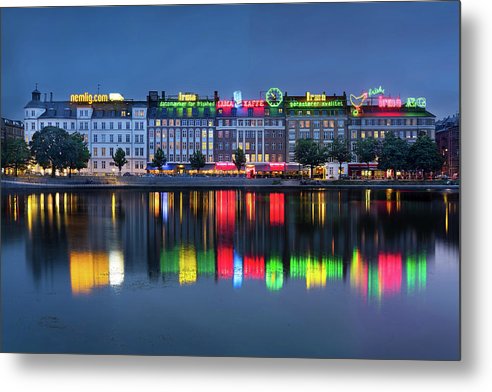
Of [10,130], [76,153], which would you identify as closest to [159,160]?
[76,153]

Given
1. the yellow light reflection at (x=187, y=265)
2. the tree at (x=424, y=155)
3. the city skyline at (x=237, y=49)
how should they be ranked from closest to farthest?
1. the city skyline at (x=237, y=49)
2. the yellow light reflection at (x=187, y=265)
3. the tree at (x=424, y=155)

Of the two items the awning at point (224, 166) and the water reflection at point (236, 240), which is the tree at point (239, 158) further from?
the water reflection at point (236, 240)

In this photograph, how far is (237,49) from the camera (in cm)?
888

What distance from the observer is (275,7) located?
7355 mm

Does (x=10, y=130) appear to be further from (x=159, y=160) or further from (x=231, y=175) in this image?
(x=231, y=175)

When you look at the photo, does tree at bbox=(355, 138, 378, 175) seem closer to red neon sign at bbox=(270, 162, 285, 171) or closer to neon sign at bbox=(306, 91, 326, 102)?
neon sign at bbox=(306, 91, 326, 102)

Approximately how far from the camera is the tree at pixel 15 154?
940 centimetres

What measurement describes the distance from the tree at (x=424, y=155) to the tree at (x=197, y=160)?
239 inches

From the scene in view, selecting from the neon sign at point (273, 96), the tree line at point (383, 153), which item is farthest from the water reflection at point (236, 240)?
the neon sign at point (273, 96)

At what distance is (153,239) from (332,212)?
643 centimetres

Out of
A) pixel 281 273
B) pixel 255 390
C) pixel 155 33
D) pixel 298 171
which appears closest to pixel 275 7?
pixel 155 33

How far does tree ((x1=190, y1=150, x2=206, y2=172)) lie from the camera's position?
52.0 feet

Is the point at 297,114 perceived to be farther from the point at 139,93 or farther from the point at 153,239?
the point at 153,239

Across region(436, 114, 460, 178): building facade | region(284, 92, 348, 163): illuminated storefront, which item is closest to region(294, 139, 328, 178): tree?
region(284, 92, 348, 163): illuminated storefront
